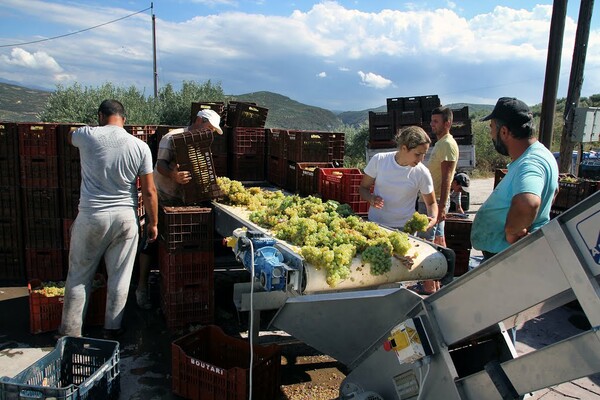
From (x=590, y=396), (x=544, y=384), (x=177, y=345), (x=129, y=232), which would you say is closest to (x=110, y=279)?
(x=129, y=232)

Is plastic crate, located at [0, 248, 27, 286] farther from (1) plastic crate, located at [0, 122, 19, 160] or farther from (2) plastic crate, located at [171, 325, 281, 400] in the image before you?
(2) plastic crate, located at [171, 325, 281, 400]

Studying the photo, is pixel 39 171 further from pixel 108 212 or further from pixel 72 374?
pixel 72 374

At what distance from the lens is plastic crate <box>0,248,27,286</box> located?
22.0 ft

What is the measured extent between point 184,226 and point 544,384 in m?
3.92

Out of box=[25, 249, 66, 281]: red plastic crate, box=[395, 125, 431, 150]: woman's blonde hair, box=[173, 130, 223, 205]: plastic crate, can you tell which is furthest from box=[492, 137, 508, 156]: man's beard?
box=[25, 249, 66, 281]: red plastic crate

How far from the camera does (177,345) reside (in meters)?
4.02

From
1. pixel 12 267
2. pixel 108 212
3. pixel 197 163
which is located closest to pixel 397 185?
pixel 197 163

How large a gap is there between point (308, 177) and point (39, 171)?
367 cm

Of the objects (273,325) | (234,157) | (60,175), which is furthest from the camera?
(234,157)

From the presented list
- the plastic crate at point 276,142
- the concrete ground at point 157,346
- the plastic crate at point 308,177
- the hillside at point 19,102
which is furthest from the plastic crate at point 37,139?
the hillside at point 19,102

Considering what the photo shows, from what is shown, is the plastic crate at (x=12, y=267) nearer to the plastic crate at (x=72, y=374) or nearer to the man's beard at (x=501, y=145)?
the plastic crate at (x=72, y=374)

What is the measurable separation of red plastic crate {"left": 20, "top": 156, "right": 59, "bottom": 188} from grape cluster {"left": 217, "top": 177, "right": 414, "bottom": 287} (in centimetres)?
317

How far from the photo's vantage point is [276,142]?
741cm

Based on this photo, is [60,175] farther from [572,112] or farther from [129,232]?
[572,112]
